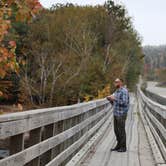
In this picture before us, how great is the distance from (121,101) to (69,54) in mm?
34399

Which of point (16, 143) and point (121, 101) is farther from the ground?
point (121, 101)

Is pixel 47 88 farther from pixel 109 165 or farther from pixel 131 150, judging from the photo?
pixel 109 165

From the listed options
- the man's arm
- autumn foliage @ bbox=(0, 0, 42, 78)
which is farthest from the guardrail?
the man's arm

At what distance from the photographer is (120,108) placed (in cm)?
1209

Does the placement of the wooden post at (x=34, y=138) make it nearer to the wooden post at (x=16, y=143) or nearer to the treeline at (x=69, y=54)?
the wooden post at (x=16, y=143)

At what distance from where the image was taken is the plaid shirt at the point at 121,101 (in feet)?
39.2

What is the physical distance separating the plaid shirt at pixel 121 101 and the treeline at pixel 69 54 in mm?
16540

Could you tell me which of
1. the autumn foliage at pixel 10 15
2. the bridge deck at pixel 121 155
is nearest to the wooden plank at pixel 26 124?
the autumn foliage at pixel 10 15

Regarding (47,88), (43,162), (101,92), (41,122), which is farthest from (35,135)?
(47,88)

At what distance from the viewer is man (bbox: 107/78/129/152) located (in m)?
12.0

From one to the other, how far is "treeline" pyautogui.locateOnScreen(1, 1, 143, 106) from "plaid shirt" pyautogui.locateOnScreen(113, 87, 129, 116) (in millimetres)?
16540

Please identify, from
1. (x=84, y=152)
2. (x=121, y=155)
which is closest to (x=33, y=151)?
(x=84, y=152)

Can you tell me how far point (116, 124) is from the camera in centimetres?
1230

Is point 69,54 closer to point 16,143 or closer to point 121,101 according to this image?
point 121,101
